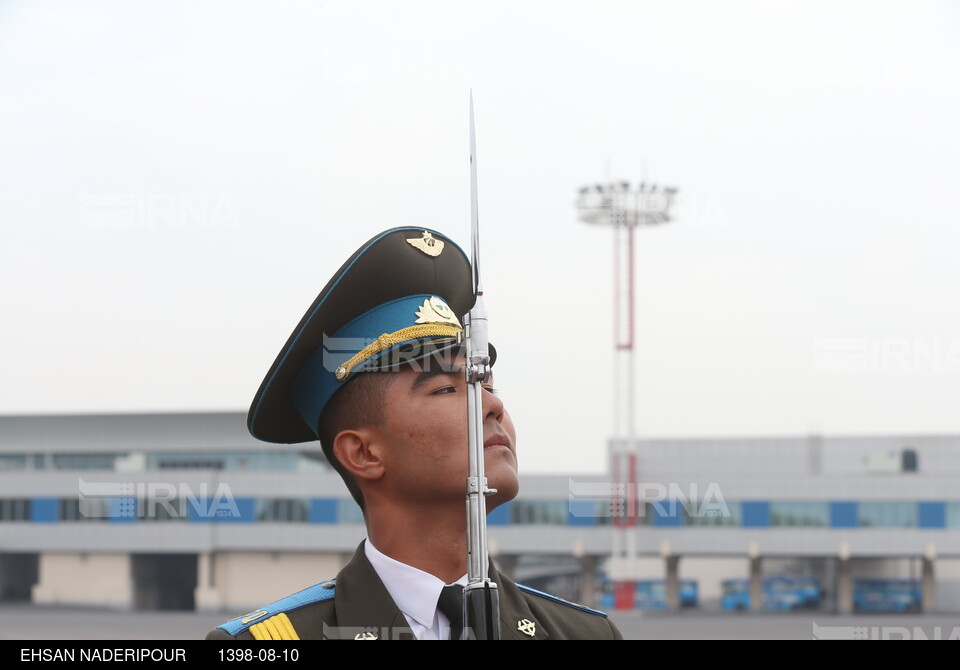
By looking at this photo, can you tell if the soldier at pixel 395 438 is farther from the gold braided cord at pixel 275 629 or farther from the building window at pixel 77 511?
the building window at pixel 77 511

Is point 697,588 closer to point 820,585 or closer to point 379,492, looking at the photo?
point 820,585

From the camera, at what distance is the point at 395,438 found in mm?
2904

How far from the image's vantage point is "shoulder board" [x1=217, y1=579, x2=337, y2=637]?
2879 mm

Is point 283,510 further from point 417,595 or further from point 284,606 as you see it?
point 417,595

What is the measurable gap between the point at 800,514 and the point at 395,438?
1802 inches

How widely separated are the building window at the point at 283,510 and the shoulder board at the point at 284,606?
44.5 metres

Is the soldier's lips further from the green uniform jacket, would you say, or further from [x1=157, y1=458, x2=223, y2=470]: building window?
[x1=157, y1=458, x2=223, y2=470]: building window

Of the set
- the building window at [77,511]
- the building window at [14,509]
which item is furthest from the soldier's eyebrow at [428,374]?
the building window at [14,509]

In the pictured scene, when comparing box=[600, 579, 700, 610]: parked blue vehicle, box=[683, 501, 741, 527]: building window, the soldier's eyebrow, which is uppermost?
the soldier's eyebrow

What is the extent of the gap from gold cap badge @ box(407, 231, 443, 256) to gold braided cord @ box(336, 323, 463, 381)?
0.84 feet

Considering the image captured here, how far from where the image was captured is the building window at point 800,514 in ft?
152

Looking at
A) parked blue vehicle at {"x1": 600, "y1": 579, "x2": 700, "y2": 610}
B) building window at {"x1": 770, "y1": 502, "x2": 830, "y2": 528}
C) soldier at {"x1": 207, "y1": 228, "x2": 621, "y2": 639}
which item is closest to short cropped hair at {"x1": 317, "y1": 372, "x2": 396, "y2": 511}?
soldier at {"x1": 207, "y1": 228, "x2": 621, "y2": 639}
